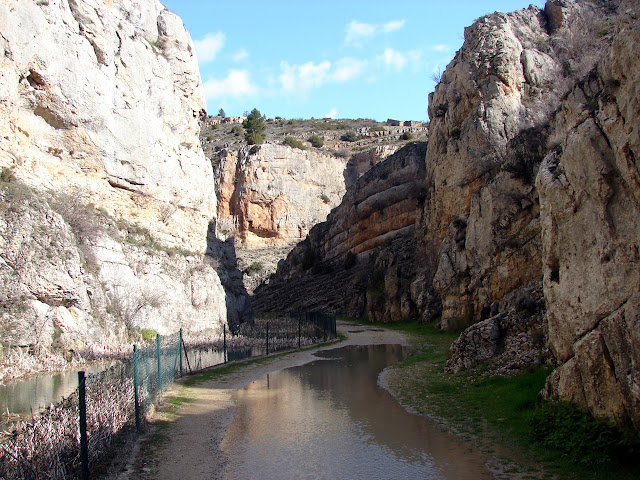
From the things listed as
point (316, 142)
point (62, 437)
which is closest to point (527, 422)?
point (62, 437)

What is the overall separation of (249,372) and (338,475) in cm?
1024

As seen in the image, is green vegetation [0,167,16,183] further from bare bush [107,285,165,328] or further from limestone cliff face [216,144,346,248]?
limestone cliff face [216,144,346,248]

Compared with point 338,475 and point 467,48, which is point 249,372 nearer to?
point 338,475

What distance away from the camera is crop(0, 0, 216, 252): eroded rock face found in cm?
2145

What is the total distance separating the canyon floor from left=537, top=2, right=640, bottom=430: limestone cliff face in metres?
1.63

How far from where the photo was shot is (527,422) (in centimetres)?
866

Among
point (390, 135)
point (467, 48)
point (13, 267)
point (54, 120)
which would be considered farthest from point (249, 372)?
point (390, 135)

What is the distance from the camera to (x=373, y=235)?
52.2 metres

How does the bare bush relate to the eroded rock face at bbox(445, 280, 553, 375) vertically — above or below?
above

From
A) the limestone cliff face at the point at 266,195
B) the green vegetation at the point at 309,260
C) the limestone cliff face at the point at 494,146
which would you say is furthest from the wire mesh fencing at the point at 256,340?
the limestone cliff face at the point at 266,195

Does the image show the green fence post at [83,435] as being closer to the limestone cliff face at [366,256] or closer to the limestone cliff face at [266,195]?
the limestone cliff face at [366,256]

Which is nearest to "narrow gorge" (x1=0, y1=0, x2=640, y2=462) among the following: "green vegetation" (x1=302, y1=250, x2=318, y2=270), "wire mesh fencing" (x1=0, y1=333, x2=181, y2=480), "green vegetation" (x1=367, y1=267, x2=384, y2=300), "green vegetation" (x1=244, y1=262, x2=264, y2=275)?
"green vegetation" (x1=367, y1=267, x2=384, y2=300)

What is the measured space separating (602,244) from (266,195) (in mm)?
69446

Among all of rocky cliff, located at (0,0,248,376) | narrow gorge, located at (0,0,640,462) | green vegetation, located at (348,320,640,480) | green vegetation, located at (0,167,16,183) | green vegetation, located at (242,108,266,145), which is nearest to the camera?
green vegetation, located at (348,320,640,480)
